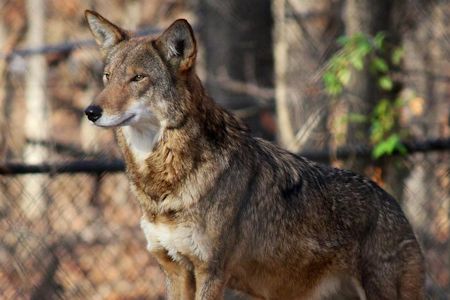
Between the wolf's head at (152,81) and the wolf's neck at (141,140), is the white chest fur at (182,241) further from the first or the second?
the wolf's head at (152,81)

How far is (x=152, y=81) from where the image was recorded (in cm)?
447

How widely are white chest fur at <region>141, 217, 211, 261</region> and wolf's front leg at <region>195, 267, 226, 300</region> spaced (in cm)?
8

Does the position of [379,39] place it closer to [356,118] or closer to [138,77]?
[356,118]

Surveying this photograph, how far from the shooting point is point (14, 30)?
17.1 metres

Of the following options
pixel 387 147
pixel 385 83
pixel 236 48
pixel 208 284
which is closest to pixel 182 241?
pixel 208 284

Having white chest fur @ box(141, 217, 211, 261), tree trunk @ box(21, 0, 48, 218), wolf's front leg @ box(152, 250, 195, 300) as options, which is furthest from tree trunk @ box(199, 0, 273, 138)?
white chest fur @ box(141, 217, 211, 261)

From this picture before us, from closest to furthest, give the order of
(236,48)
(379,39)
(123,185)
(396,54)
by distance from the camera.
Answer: (379,39)
(396,54)
(236,48)
(123,185)

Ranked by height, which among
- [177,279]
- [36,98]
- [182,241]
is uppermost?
[182,241]

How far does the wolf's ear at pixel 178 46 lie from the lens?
14.6 feet

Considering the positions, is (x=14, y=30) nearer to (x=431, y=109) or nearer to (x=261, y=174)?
(x=431, y=109)

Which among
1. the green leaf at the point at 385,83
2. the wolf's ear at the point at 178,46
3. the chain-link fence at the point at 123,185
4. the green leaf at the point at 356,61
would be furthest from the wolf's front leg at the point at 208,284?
the green leaf at the point at 385,83

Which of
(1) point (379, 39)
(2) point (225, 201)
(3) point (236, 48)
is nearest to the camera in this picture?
(2) point (225, 201)

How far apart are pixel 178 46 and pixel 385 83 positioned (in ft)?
8.88

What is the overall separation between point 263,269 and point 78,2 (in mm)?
11611
